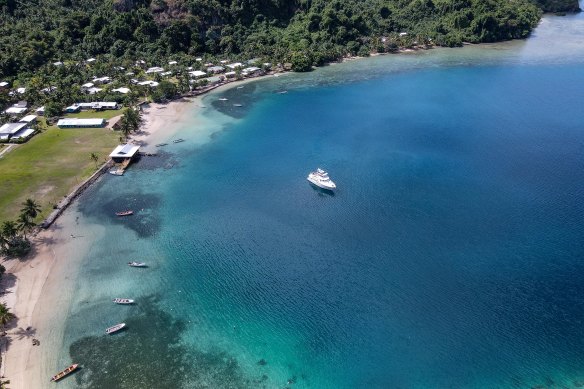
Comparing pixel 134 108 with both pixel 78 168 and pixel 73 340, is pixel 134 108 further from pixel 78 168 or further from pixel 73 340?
pixel 73 340

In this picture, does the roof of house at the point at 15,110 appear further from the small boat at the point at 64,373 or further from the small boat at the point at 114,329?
the small boat at the point at 64,373

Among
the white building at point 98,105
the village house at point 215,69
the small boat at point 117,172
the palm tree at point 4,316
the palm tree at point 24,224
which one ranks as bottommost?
the palm tree at point 4,316

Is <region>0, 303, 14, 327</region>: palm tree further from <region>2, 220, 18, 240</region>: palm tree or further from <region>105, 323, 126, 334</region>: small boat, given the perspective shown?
<region>2, 220, 18, 240</region>: palm tree

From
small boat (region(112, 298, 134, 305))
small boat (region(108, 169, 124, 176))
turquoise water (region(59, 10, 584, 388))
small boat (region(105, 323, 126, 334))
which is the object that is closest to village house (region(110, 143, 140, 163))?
small boat (region(108, 169, 124, 176))

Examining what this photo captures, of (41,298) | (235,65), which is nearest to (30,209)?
(41,298)

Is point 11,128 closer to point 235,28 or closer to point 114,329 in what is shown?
point 114,329

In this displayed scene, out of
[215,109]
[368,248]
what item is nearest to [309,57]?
[215,109]

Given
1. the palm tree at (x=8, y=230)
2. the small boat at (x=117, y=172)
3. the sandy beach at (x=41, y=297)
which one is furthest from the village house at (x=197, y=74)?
the palm tree at (x=8, y=230)
